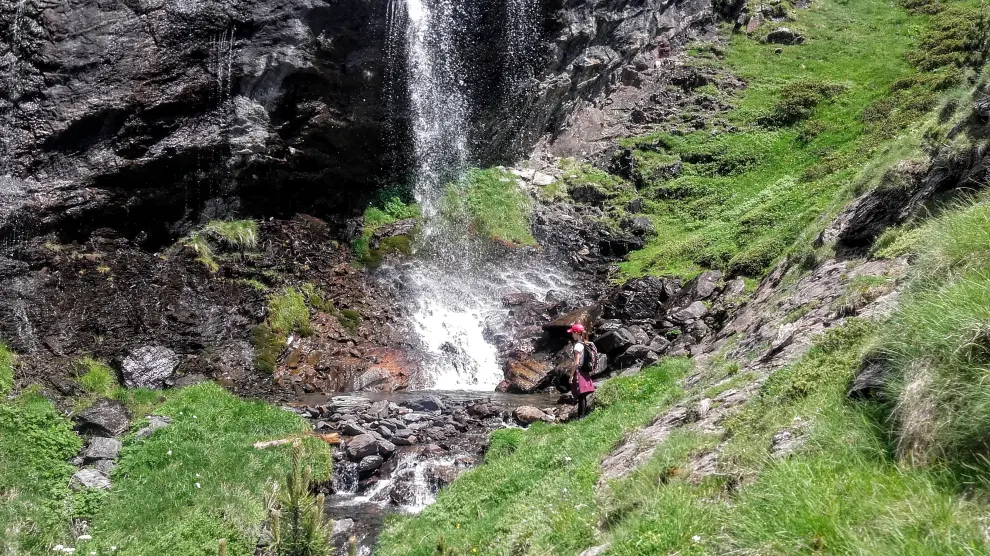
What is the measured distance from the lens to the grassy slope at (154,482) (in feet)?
26.4

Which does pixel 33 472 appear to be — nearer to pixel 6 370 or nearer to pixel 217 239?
pixel 6 370

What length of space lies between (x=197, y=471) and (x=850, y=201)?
1247 centimetres

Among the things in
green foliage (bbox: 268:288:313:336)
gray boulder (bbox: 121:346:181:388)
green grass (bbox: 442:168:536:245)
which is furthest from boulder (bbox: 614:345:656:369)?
green grass (bbox: 442:168:536:245)

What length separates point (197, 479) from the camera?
31.3 ft

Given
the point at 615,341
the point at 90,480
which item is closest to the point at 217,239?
the point at 90,480

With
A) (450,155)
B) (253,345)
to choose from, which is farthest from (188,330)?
(450,155)

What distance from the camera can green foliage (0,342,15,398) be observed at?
12422 mm

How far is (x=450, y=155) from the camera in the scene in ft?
98.8

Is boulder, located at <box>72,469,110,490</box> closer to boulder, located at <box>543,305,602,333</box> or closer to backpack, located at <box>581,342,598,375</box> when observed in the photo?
backpack, located at <box>581,342,598,375</box>

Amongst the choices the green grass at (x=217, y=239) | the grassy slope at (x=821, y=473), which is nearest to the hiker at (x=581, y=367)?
the grassy slope at (x=821, y=473)

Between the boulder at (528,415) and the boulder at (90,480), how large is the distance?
7786 millimetres

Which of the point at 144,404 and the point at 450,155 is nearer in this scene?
the point at 144,404

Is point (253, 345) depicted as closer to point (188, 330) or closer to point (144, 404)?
point (188, 330)

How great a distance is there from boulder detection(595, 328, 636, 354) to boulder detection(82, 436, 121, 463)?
10.9m
